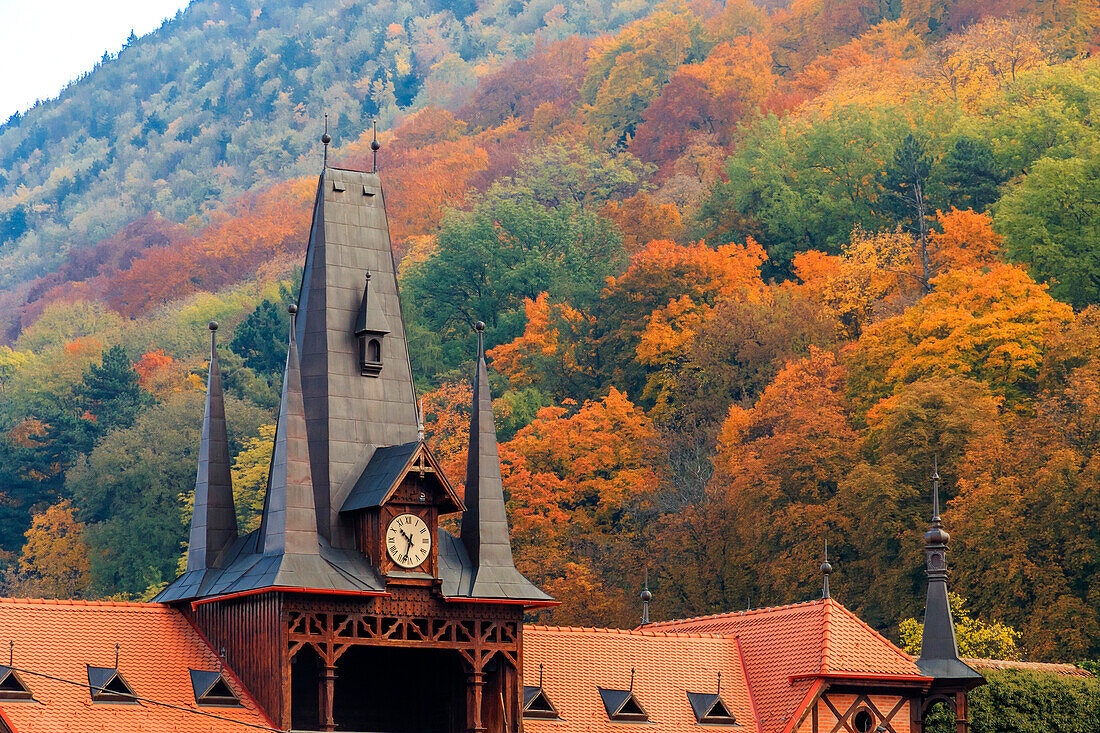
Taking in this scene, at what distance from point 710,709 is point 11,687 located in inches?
625

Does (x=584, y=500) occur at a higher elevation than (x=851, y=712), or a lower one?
higher

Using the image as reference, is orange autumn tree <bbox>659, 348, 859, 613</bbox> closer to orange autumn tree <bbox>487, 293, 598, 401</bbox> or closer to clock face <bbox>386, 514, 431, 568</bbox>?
orange autumn tree <bbox>487, 293, 598, 401</bbox>

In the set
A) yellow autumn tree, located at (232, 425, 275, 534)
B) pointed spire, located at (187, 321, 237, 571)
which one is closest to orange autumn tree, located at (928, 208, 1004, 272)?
yellow autumn tree, located at (232, 425, 275, 534)

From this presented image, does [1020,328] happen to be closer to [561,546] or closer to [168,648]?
[561,546]

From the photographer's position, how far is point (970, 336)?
244 feet

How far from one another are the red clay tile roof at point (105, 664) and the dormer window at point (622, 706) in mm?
8172

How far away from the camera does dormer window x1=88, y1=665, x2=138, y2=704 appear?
38531mm

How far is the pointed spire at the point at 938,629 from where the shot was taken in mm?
45094

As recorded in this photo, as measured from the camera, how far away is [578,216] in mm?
111812

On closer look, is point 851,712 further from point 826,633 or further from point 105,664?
point 105,664

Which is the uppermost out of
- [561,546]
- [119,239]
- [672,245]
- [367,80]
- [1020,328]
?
[367,80]

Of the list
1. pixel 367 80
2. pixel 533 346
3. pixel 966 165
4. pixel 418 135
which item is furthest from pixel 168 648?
pixel 367 80

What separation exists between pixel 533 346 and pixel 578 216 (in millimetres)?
16305

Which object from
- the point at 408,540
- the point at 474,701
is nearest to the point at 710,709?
the point at 474,701
